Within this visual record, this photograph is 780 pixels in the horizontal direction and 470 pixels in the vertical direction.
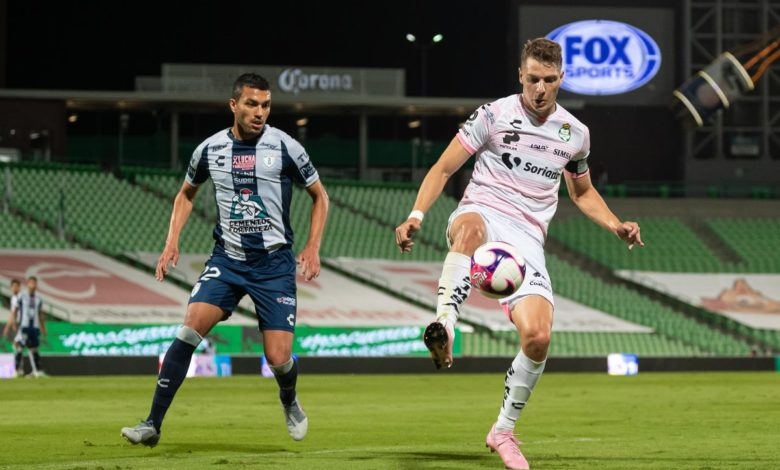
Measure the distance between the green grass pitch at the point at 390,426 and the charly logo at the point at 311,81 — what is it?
2348 cm

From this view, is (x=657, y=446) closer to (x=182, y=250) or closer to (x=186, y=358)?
(x=186, y=358)

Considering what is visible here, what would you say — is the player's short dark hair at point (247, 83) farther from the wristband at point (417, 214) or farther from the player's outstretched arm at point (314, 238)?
the wristband at point (417, 214)

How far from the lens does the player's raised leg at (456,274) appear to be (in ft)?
26.9

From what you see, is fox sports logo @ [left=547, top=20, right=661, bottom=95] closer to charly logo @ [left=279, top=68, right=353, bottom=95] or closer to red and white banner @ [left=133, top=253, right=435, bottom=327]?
charly logo @ [left=279, top=68, right=353, bottom=95]

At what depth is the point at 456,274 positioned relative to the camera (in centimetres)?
880

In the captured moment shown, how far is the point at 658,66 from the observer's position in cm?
5241

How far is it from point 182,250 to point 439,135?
21.4m

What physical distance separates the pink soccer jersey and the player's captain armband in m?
0.30

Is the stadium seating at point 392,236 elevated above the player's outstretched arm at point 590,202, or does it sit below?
below

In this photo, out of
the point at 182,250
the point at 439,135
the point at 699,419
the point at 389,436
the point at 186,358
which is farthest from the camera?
the point at 439,135

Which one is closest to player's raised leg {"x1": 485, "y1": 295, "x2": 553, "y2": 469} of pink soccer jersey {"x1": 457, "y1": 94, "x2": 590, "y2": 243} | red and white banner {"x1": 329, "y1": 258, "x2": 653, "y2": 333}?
pink soccer jersey {"x1": 457, "y1": 94, "x2": 590, "y2": 243}

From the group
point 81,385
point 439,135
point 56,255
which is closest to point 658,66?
point 439,135

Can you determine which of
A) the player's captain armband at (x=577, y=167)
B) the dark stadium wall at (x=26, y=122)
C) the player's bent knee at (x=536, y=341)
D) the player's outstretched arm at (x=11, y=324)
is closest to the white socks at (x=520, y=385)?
the player's bent knee at (x=536, y=341)

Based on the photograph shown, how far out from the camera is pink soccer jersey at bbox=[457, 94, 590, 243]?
9141 mm
